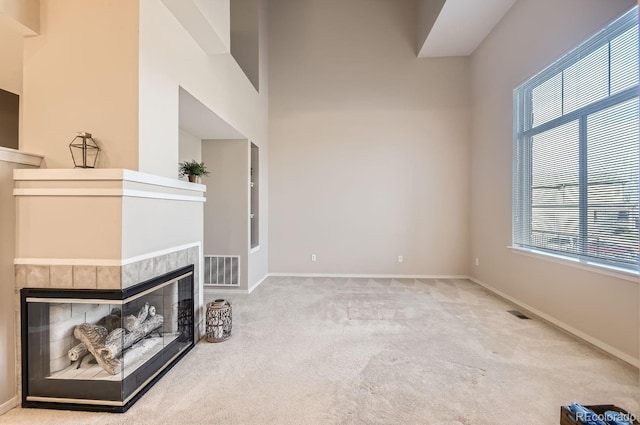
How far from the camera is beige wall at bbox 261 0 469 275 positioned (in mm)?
5488

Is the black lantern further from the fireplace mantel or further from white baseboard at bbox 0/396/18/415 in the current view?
white baseboard at bbox 0/396/18/415

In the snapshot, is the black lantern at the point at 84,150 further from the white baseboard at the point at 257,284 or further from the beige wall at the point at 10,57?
the white baseboard at the point at 257,284

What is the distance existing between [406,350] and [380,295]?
175cm

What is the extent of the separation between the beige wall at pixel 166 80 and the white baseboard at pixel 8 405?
1612mm

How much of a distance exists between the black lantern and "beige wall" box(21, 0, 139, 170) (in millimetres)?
55

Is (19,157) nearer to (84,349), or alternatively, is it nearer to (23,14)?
(23,14)

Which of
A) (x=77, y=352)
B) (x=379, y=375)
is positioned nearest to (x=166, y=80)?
(x=77, y=352)

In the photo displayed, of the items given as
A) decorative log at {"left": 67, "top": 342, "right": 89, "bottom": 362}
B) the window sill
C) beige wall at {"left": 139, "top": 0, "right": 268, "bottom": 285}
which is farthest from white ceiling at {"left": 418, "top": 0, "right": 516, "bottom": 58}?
decorative log at {"left": 67, "top": 342, "right": 89, "bottom": 362}

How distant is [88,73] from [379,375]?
9.85 ft

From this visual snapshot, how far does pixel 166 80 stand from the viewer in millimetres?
2400

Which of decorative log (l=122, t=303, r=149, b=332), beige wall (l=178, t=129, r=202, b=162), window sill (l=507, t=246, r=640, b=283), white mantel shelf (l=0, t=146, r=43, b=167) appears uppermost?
beige wall (l=178, t=129, r=202, b=162)

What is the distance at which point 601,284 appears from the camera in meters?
2.68

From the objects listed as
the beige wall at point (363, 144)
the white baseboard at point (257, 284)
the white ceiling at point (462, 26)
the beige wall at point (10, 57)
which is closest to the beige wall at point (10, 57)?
the beige wall at point (10, 57)

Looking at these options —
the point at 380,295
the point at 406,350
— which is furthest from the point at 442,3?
the point at 406,350
